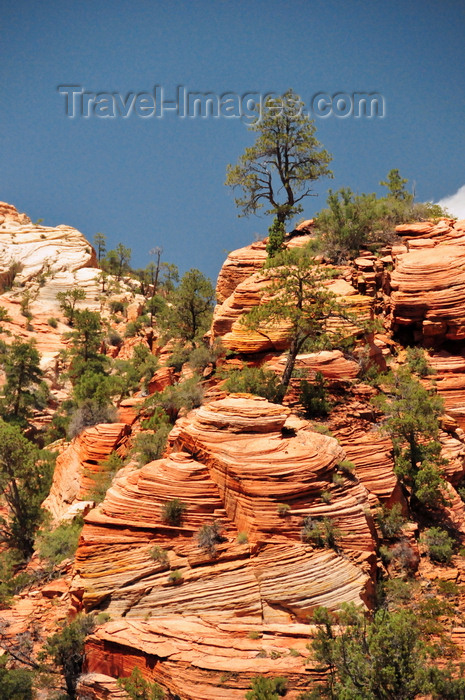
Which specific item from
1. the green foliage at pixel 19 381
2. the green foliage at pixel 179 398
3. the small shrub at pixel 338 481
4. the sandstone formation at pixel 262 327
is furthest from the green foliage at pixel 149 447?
the green foliage at pixel 19 381

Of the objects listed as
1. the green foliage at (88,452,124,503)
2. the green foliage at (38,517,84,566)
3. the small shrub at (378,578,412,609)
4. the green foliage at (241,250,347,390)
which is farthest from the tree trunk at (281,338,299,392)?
the green foliage at (38,517,84,566)

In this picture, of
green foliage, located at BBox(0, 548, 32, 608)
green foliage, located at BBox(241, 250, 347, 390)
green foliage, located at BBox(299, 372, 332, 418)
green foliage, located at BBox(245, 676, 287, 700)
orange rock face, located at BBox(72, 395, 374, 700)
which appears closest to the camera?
green foliage, located at BBox(245, 676, 287, 700)

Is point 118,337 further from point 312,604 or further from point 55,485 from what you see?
point 312,604

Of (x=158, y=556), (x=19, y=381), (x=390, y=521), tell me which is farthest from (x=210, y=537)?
(x=19, y=381)

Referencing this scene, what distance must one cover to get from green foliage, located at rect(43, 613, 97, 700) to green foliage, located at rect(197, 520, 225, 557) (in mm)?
3033

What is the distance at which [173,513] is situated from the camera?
12734 millimetres

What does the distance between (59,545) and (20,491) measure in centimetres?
725

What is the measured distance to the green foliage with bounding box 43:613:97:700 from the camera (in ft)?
37.3

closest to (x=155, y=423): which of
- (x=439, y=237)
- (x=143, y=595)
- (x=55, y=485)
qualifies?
(x=55, y=485)

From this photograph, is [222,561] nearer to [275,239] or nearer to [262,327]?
[262,327]

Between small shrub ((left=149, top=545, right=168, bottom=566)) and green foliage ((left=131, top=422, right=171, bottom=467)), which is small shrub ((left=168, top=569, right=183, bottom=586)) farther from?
green foliage ((left=131, top=422, right=171, bottom=467))

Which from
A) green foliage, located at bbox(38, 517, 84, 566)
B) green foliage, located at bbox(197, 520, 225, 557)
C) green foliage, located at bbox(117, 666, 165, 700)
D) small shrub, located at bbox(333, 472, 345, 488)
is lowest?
green foliage, located at bbox(38, 517, 84, 566)

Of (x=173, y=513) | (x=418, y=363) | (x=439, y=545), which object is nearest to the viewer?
(x=173, y=513)

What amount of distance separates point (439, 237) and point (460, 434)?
11.1 m
